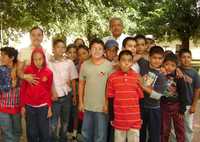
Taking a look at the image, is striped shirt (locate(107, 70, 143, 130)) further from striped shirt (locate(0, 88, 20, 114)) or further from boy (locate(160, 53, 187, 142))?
striped shirt (locate(0, 88, 20, 114))

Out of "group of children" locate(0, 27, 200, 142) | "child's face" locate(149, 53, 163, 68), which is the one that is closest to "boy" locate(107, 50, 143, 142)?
"group of children" locate(0, 27, 200, 142)

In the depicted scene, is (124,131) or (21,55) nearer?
(124,131)

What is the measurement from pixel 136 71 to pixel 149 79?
22cm

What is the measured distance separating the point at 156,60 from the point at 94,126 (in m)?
1.27

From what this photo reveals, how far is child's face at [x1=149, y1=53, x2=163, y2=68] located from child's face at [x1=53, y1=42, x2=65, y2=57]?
1.31 meters

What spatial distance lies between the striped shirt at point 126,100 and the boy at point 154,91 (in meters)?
0.36

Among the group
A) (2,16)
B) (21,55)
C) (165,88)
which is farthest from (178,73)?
(2,16)

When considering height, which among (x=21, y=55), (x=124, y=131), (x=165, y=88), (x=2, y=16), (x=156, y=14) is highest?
(x=156, y=14)

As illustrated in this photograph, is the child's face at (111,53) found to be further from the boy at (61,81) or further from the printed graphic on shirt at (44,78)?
the printed graphic on shirt at (44,78)

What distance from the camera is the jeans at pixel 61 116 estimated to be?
21.9 ft

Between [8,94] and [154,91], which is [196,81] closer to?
[154,91]

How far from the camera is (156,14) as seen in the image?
28328 millimetres

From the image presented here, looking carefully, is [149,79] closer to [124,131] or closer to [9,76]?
[124,131]

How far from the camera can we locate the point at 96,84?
20.0 ft
